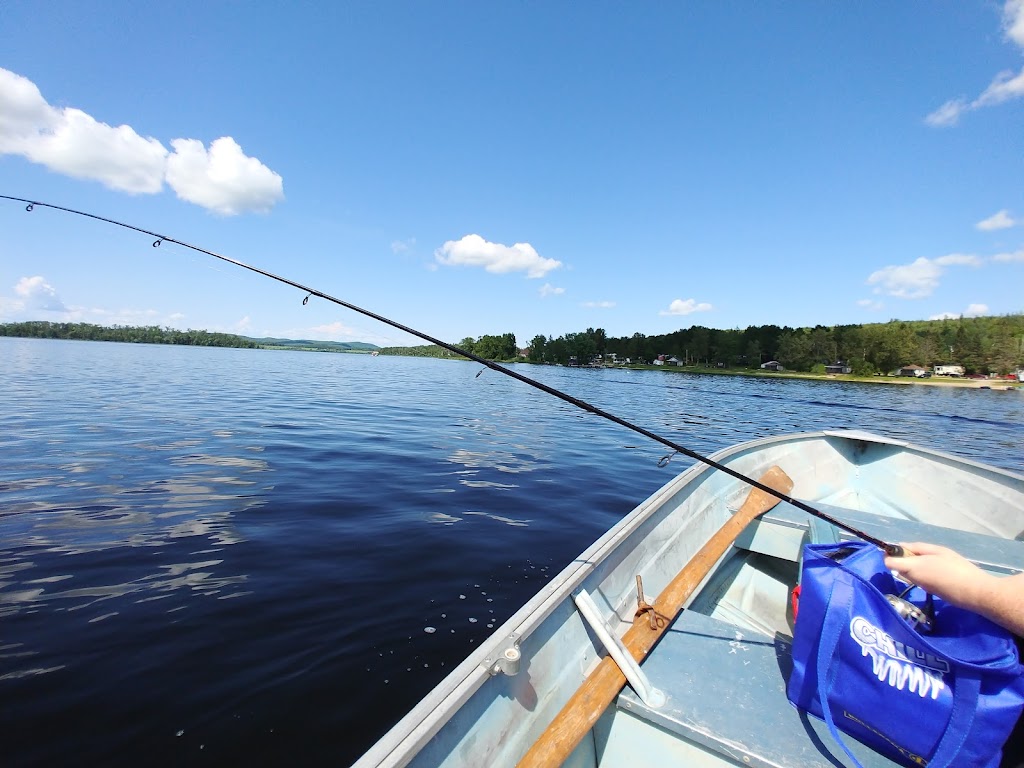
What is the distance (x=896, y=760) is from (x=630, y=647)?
47.0 inches

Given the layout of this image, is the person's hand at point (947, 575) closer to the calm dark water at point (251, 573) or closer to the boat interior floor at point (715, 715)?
the boat interior floor at point (715, 715)

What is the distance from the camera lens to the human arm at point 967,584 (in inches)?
63.1

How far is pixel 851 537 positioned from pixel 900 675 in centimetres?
271

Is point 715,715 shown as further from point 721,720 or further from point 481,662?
point 481,662

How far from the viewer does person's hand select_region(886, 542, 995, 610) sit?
172 cm

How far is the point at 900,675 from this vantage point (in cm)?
187

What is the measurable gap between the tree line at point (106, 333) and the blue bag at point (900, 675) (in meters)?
139

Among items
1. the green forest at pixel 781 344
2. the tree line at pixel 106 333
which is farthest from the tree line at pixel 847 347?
the tree line at pixel 106 333

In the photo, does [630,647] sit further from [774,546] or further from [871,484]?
[871,484]

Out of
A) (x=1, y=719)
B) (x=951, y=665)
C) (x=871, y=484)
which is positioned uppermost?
(x=951, y=665)

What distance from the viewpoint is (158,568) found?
4.52 metres

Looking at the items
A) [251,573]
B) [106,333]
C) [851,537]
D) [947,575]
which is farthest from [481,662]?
[106,333]

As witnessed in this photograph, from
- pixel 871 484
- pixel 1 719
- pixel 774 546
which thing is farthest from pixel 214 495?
pixel 871 484

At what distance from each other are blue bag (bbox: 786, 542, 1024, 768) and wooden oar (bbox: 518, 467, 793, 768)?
2.39ft
